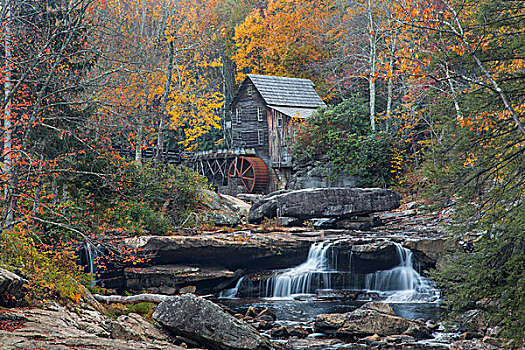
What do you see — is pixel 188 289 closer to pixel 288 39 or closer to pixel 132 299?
pixel 132 299

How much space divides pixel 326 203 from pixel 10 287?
549 inches

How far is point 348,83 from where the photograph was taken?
33.7 metres

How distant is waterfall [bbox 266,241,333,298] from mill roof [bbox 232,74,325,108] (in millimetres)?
17183

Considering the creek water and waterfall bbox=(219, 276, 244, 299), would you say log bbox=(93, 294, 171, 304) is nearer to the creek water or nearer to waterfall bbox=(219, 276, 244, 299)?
the creek water

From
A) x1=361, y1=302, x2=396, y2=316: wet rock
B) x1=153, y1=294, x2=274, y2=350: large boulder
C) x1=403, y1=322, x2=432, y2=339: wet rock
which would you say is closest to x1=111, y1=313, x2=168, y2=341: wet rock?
x1=153, y1=294, x2=274, y2=350: large boulder

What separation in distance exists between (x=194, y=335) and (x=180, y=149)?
3177cm

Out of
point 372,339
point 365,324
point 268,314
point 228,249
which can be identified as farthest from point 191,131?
point 372,339

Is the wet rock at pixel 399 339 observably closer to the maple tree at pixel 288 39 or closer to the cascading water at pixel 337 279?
the cascading water at pixel 337 279

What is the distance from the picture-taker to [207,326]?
28.4 feet

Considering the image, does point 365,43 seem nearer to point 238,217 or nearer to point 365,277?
point 238,217

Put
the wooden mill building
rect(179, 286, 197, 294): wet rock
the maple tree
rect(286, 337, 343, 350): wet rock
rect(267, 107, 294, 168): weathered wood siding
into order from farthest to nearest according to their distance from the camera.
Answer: the maple tree → the wooden mill building → rect(267, 107, 294, 168): weathered wood siding → rect(179, 286, 197, 294): wet rock → rect(286, 337, 343, 350): wet rock

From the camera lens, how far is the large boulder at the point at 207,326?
8.55m

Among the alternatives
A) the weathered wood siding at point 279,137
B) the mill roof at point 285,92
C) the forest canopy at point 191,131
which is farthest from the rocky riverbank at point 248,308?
A: the mill roof at point 285,92

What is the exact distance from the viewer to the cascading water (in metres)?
16.0
